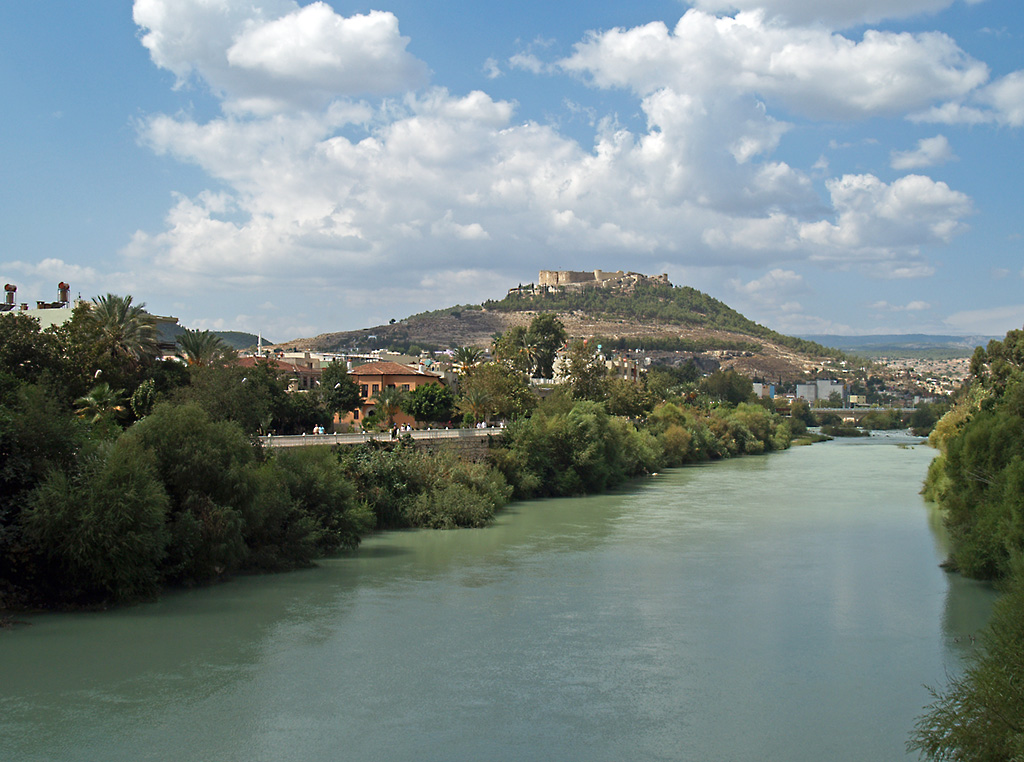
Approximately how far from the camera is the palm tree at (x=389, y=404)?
62.9 m

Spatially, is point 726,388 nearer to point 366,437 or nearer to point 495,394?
point 495,394

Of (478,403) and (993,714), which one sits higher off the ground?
(478,403)

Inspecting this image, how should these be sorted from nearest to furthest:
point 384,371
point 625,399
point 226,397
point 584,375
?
point 226,397 < point 384,371 < point 584,375 < point 625,399

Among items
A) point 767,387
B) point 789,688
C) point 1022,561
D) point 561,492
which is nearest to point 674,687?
point 789,688

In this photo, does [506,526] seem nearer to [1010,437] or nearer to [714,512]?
[714,512]

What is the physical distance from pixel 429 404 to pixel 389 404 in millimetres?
2661

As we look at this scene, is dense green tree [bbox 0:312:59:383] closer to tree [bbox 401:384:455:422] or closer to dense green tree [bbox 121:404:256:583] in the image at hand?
dense green tree [bbox 121:404:256:583]

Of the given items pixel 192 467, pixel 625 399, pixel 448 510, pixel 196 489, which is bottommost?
pixel 448 510

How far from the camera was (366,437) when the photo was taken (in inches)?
1700

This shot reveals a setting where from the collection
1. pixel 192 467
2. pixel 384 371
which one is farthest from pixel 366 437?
pixel 384 371

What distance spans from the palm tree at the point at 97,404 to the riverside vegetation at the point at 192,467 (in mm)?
69

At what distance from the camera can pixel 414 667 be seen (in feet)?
65.7

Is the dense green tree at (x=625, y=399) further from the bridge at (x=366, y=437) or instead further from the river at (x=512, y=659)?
the river at (x=512, y=659)

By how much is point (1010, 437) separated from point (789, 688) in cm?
1615
